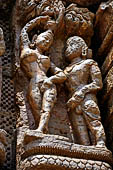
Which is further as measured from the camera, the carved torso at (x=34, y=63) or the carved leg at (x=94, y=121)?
the carved torso at (x=34, y=63)

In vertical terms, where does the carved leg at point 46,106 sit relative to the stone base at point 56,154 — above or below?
above

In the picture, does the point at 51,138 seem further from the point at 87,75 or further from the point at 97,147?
the point at 87,75

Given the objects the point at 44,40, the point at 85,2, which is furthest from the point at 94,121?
the point at 85,2

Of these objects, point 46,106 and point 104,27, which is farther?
point 104,27

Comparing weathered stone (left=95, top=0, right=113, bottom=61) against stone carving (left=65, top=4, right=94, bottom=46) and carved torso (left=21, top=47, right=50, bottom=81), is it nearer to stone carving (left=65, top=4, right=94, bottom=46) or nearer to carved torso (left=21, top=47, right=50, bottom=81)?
stone carving (left=65, top=4, right=94, bottom=46)

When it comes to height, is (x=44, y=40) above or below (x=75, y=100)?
above

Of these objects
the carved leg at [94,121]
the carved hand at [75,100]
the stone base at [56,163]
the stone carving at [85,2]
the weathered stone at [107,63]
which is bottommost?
the stone base at [56,163]

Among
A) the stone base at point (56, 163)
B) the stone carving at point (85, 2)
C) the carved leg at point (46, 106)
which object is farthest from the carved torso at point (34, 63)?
the stone carving at point (85, 2)

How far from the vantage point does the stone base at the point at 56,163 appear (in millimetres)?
2928

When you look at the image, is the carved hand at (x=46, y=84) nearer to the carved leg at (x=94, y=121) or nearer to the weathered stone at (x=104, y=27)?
the carved leg at (x=94, y=121)

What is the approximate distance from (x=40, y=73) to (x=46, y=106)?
0.38m

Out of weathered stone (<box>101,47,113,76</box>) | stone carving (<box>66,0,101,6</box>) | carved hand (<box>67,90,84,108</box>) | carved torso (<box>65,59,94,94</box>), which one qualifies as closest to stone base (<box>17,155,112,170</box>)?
carved hand (<box>67,90,84,108</box>)

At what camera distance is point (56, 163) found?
2.93 m

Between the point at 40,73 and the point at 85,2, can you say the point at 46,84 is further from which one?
the point at 85,2
